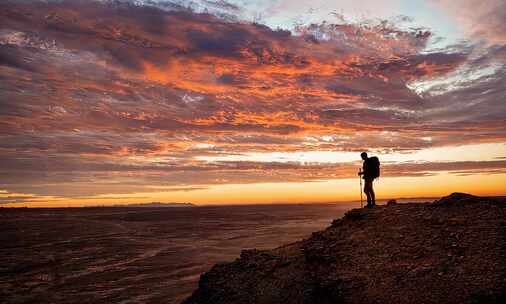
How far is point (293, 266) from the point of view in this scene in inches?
514

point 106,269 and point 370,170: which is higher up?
point 370,170

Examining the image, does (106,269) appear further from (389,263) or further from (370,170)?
(389,263)

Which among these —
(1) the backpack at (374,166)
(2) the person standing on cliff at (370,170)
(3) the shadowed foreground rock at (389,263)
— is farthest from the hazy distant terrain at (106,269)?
(1) the backpack at (374,166)

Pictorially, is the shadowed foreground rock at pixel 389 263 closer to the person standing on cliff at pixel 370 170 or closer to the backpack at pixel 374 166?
the person standing on cliff at pixel 370 170

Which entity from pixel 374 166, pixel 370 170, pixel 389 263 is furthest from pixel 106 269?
pixel 389 263

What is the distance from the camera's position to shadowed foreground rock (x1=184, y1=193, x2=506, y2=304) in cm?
880

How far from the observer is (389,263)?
1040cm

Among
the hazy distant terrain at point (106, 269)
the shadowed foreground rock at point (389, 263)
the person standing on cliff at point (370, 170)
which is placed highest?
the person standing on cliff at point (370, 170)

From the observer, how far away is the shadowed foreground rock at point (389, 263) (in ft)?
28.9

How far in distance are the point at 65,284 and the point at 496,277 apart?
66.5 feet

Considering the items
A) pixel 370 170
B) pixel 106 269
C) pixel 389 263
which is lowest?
pixel 106 269

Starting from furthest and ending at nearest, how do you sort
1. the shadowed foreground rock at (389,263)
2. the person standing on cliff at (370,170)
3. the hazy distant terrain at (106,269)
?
the hazy distant terrain at (106,269)
the person standing on cliff at (370,170)
the shadowed foreground rock at (389,263)

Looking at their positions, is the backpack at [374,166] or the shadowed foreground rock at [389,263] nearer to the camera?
the shadowed foreground rock at [389,263]

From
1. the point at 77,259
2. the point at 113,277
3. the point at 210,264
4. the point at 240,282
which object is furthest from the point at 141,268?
the point at 240,282
